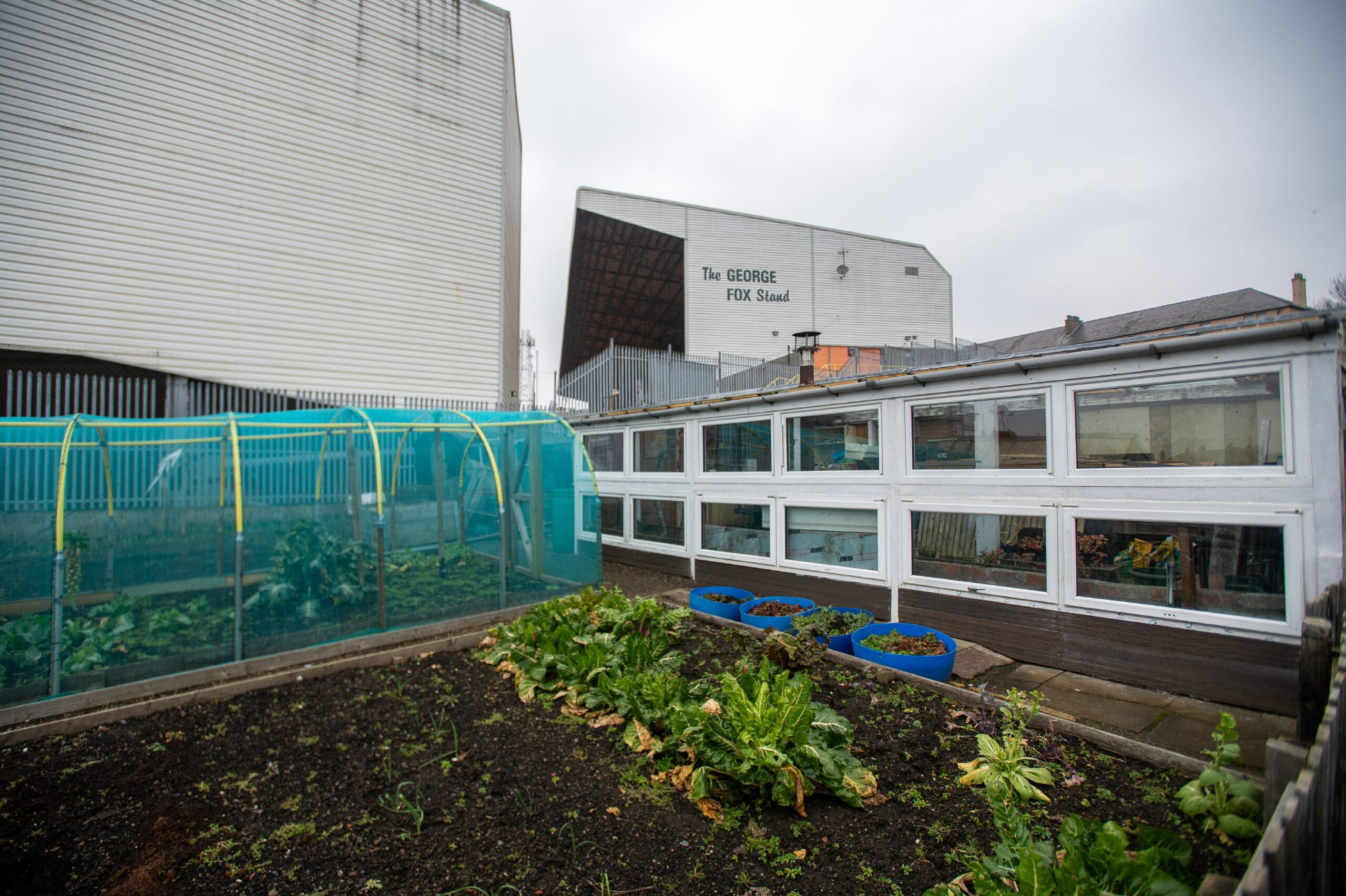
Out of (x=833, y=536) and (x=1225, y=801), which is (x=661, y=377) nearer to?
(x=833, y=536)

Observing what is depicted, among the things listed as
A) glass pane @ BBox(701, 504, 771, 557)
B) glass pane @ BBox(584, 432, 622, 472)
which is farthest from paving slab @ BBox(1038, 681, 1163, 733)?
glass pane @ BBox(584, 432, 622, 472)

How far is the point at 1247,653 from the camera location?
4000mm

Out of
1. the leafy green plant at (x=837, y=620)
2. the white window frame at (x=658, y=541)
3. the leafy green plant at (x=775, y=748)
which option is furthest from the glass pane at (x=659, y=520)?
the leafy green plant at (x=775, y=748)

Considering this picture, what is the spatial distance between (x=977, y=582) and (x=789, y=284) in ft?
58.0

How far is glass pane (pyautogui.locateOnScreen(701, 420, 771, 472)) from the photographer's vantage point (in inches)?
295

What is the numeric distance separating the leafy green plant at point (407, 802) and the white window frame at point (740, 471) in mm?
5090

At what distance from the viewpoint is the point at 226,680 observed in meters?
Answer: 4.84

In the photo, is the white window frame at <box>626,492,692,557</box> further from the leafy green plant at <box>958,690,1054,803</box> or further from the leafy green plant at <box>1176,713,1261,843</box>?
the leafy green plant at <box>1176,713,1261,843</box>

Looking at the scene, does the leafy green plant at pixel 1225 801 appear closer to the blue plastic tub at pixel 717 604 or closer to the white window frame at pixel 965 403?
the white window frame at pixel 965 403

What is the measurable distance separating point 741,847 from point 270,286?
13.9 m

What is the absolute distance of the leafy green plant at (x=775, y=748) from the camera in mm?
2916

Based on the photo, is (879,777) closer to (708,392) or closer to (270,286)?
(708,392)

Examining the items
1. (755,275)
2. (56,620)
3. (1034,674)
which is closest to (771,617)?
(1034,674)

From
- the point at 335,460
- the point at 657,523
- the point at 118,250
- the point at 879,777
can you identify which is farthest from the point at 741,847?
the point at 118,250
